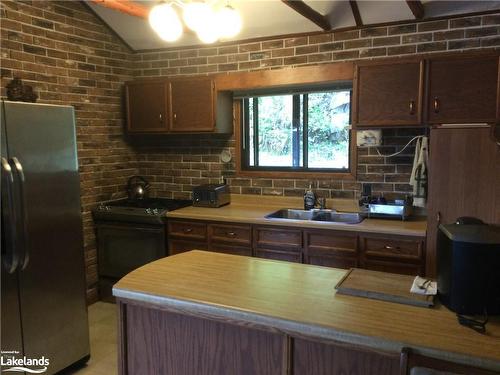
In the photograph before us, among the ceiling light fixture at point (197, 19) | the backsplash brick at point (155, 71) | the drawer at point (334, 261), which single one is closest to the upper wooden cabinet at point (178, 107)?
the backsplash brick at point (155, 71)

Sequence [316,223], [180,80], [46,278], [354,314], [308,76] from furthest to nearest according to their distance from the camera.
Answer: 1. [180,80]
2. [308,76]
3. [316,223]
4. [46,278]
5. [354,314]

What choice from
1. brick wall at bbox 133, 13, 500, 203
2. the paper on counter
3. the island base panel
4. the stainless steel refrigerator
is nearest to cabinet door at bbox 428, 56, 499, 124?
brick wall at bbox 133, 13, 500, 203

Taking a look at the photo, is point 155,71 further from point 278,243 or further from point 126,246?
point 278,243

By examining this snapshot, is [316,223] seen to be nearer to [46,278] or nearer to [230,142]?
[230,142]

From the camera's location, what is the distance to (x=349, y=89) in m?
3.49

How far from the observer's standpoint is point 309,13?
3.09 m

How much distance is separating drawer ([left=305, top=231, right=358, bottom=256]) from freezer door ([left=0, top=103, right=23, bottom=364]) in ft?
6.37

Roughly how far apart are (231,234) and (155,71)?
6.51 ft

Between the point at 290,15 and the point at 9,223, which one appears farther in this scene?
the point at 290,15

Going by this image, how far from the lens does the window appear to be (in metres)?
3.65

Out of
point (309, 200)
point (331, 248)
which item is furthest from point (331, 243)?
point (309, 200)

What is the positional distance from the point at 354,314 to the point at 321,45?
264 centimetres

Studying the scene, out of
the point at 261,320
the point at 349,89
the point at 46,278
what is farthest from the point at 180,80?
the point at 261,320

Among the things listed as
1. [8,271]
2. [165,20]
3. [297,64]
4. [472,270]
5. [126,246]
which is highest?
[297,64]
